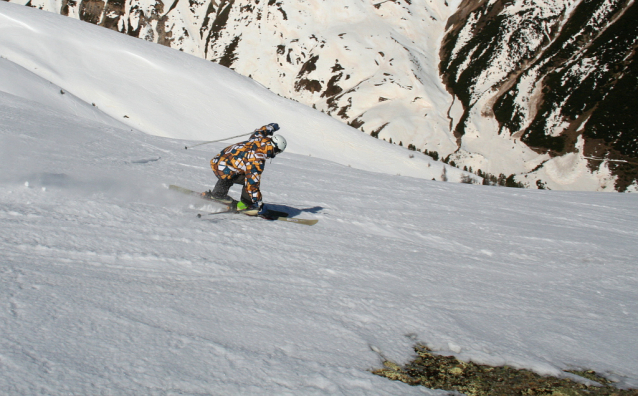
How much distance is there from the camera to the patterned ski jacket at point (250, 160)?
580 cm

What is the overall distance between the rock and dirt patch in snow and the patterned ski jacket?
342cm

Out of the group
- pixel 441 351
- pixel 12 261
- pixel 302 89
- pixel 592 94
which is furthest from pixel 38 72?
pixel 592 94

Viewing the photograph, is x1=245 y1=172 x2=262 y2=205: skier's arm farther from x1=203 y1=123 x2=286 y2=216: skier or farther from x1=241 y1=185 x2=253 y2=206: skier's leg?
x1=241 y1=185 x2=253 y2=206: skier's leg

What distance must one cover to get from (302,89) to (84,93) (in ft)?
56.1

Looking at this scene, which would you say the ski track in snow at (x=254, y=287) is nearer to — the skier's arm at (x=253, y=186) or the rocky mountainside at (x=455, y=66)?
the skier's arm at (x=253, y=186)

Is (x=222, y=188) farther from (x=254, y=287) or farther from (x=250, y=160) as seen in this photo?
(x=254, y=287)

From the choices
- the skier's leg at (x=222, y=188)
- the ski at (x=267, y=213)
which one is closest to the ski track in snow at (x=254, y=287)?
the ski at (x=267, y=213)

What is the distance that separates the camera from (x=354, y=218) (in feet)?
21.7

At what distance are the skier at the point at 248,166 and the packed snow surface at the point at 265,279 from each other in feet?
Result: 1.38

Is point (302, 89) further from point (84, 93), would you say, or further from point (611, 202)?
point (611, 202)

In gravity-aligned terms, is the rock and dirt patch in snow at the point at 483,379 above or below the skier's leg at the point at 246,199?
below

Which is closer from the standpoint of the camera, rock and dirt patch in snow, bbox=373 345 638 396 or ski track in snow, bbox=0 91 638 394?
ski track in snow, bbox=0 91 638 394

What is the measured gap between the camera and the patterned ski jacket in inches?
228

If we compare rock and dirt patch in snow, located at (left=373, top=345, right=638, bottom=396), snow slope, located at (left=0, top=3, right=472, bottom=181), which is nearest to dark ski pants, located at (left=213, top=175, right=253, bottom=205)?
rock and dirt patch in snow, located at (left=373, top=345, right=638, bottom=396)
